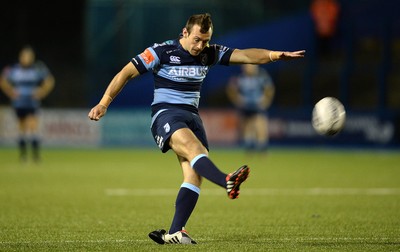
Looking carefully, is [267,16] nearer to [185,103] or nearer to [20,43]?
[20,43]

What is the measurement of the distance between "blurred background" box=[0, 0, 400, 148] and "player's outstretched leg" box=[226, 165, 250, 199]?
18.5 m

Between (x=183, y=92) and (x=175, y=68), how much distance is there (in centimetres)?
24

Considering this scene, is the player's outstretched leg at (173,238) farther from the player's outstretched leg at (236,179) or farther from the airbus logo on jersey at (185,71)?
the airbus logo on jersey at (185,71)


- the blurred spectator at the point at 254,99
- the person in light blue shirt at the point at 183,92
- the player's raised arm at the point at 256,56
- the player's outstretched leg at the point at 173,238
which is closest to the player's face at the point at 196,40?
the person in light blue shirt at the point at 183,92

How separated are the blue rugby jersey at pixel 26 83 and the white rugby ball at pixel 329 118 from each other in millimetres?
13250

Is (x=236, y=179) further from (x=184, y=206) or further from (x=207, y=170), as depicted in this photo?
(x=184, y=206)

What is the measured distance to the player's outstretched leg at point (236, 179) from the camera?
22.6 feet

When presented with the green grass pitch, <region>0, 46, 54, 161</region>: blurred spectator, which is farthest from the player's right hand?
<region>0, 46, 54, 161</region>: blurred spectator

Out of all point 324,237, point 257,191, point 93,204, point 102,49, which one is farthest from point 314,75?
point 324,237

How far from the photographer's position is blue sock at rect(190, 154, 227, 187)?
725 cm

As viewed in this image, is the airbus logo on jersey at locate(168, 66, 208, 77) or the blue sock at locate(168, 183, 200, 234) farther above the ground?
the airbus logo on jersey at locate(168, 66, 208, 77)

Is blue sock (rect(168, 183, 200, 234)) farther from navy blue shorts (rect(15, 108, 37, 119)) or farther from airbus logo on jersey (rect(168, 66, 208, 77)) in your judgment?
navy blue shorts (rect(15, 108, 37, 119))

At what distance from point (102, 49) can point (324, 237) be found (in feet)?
68.2

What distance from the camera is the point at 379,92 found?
26203 millimetres
